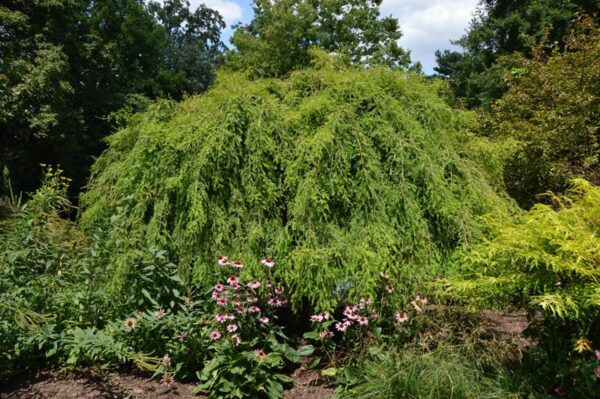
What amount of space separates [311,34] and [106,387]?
54.2 ft

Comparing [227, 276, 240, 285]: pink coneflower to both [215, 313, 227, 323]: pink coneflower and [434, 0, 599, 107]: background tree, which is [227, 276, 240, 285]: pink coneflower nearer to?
[215, 313, 227, 323]: pink coneflower

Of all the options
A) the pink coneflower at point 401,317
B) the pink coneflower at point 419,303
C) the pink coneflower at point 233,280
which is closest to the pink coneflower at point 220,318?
the pink coneflower at point 233,280

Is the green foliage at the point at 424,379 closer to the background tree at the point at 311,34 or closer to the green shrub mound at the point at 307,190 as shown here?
the green shrub mound at the point at 307,190

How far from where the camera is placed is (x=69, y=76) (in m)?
15.7

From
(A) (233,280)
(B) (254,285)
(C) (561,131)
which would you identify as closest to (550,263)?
(B) (254,285)

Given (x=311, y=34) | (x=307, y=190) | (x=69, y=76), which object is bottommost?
(x=307, y=190)

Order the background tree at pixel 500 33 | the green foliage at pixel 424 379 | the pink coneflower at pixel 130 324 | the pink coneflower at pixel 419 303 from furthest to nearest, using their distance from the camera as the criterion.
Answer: the background tree at pixel 500 33, the pink coneflower at pixel 419 303, the pink coneflower at pixel 130 324, the green foliage at pixel 424 379

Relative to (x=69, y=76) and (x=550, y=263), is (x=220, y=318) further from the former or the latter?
(x=69, y=76)

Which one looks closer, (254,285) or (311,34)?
(254,285)

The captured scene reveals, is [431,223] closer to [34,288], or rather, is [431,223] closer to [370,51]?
[34,288]

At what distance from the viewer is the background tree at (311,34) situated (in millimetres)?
17031

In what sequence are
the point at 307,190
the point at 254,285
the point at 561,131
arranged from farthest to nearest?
the point at 561,131 → the point at 307,190 → the point at 254,285

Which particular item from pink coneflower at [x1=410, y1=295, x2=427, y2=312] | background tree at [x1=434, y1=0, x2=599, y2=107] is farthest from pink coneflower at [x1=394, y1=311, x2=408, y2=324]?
background tree at [x1=434, y1=0, x2=599, y2=107]

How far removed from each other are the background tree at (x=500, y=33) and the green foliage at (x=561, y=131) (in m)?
8.62
